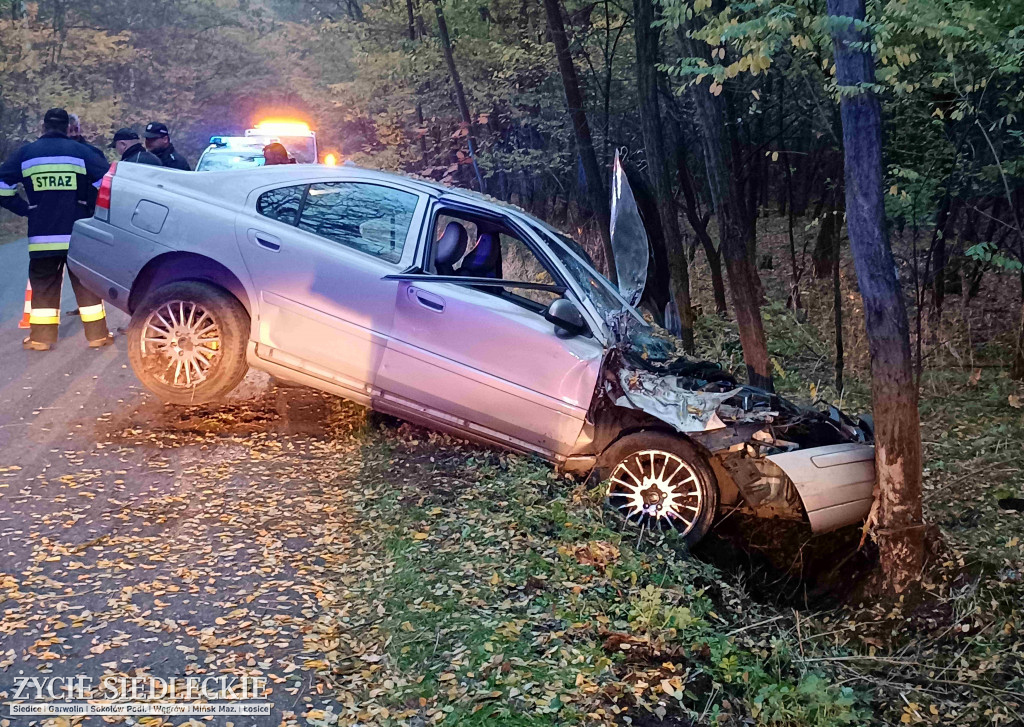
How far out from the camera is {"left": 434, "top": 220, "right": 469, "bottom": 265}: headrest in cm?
586

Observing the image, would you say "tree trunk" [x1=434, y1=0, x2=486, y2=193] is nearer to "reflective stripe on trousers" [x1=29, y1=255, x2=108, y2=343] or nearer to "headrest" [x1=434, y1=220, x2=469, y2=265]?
"reflective stripe on trousers" [x1=29, y1=255, x2=108, y2=343]

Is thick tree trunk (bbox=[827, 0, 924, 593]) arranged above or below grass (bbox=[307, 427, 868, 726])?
above

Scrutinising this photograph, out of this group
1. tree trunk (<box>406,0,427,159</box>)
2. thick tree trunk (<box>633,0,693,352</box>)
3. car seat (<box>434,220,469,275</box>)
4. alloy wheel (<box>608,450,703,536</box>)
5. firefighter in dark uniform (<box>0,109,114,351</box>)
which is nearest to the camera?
alloy wheel (<box>608,450,703,536</box>)

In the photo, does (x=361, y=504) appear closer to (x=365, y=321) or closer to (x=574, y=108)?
(x=365, y=321)

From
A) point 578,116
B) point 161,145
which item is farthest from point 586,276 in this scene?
point 161,145

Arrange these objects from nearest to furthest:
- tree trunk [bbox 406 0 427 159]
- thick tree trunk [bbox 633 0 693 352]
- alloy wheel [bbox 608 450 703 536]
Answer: alloy wheel [bbox 608 450 703 536], thick tree trunk [bbox 633 0 693 352], tree trunk [bbox 406 0 427 159]

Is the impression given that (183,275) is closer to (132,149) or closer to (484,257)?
(484,257)

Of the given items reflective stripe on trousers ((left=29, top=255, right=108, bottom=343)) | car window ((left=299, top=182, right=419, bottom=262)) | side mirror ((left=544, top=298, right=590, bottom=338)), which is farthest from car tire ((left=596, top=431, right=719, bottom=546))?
reflective stripe on trousers ((left=29, top=255, right=108, bottom=343))

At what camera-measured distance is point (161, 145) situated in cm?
895

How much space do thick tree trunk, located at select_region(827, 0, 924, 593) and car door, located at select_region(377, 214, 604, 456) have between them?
1663 mm

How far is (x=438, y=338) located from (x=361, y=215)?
42.1 inches

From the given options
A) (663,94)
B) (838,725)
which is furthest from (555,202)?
(838,725)

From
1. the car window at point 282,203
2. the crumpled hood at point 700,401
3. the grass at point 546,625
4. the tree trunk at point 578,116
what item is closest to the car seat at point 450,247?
the car window at point 282,203

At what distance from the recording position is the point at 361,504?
5.24m
